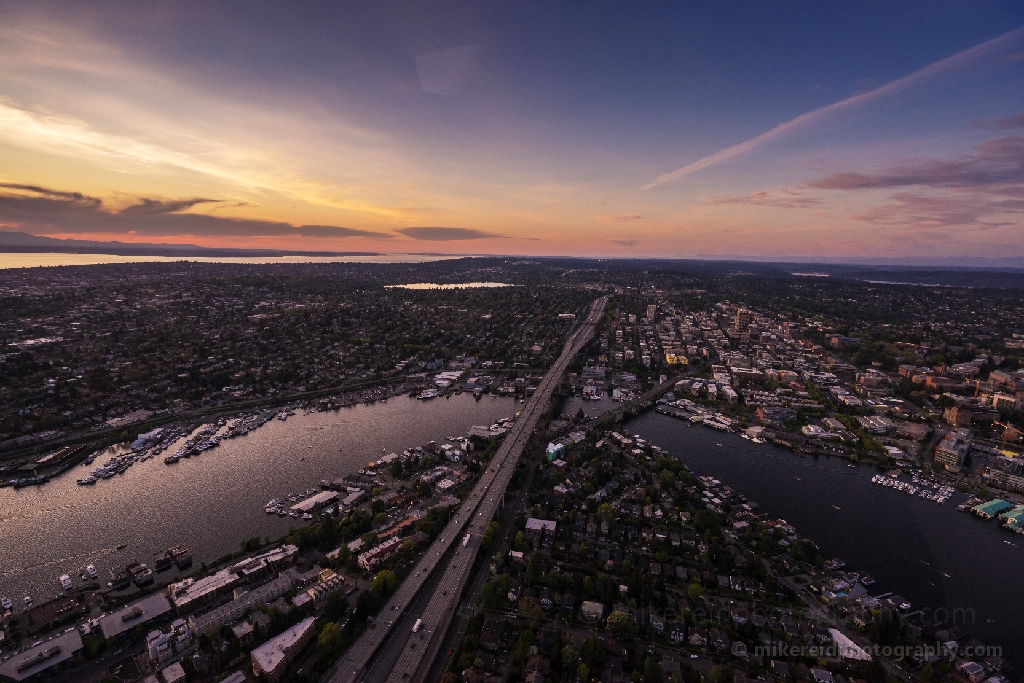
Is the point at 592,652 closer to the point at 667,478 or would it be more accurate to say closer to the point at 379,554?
the point at 379,554

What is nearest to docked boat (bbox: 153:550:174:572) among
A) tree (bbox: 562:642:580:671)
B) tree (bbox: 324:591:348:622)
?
tree (bbox: 324:591:348:622)

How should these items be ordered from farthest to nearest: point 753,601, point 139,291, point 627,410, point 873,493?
point 139,291 < point 627,410 < point 873,493 < point 753,601

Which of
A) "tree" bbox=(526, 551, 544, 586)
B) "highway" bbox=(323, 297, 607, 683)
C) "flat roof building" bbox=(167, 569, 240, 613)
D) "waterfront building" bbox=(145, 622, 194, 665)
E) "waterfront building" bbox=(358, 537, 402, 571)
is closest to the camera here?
"highway" bbox=(323, 297, 607, 683)

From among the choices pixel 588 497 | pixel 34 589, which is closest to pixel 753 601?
pixel 588 497

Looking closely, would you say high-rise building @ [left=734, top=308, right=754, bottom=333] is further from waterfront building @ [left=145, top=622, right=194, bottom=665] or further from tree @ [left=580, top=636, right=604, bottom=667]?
waterfront building @ [left=145, top=622, right=194, bottom=665]

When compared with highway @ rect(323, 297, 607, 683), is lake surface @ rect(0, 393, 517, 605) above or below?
below

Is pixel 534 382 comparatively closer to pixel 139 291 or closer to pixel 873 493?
pixel 873 493

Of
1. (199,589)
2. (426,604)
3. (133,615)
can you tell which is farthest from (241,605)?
(426,604)

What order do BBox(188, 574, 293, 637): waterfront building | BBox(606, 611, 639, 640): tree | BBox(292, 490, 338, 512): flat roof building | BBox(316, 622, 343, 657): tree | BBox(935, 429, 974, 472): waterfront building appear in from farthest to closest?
BBox(935, 429, 974, 472): waterfront building, BBox(292, 490, 338, 512): flat roof building, BBox(188, 574, 293, 637): waterfront building, BBox(606, 611, 639, 640): tree, BBox(316, 622, 343, 657): tree
